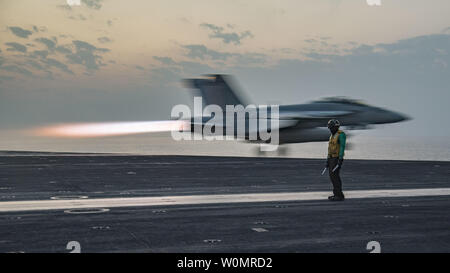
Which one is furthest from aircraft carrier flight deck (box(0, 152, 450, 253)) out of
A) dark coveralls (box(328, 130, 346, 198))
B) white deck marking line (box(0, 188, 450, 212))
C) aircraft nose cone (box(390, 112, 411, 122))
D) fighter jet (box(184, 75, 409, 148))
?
aircraft nose cone (box(390, 112, 411, 122))

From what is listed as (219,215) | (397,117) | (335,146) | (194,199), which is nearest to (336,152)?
(335,146)

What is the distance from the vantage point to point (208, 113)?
4416cm

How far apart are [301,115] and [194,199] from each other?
96.3ft

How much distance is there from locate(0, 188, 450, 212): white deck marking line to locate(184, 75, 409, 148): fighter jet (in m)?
24.1

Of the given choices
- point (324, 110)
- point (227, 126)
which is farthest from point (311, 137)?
point (227, 126)

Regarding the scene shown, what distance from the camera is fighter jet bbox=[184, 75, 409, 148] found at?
41.6 metres

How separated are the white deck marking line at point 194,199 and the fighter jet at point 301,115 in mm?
24082

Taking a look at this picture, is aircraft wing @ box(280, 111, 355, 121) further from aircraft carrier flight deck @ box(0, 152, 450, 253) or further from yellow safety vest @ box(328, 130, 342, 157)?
yellow safety vest @ box(328, 130, 342, 157)

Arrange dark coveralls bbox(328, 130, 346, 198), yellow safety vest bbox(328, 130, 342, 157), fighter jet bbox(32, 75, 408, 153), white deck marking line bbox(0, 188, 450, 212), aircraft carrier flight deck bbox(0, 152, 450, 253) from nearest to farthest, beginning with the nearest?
aircraft carrier flight deck bbox(0, 152, 450, 253) → white deck marking line bbox(0, 188, 450, 212) → dark coveralls bbox(328, 130, 346, 198) → yellow safety vest bbox(328, 130, 342, 157) → fighter jet bbox(32, 75, 408, 153)

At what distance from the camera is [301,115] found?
42.4 metres

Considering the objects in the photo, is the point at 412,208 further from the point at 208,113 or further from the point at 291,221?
Result: the point at 208,113

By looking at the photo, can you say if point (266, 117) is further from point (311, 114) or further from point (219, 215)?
point (219, 215)

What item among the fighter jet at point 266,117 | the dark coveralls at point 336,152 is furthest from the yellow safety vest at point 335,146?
the fighter jet at point 266,117
